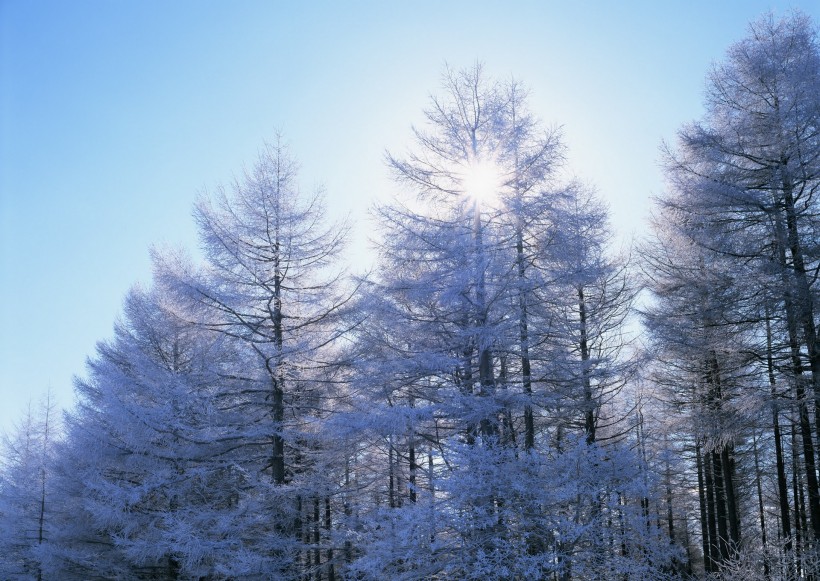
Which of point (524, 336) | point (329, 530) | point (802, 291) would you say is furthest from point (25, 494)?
point (802, 291)

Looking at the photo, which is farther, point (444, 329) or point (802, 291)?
point (444, 329)

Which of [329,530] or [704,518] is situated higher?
[329,530]

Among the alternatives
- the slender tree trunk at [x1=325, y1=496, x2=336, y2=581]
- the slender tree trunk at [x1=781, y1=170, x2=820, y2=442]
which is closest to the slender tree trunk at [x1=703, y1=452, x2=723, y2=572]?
the slender tree trunk at [x1=781, y1=170, x2=820, y2=442]

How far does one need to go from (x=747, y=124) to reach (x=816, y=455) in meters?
8.78

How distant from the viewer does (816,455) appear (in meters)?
15.4

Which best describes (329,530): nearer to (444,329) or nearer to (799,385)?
(444,329)

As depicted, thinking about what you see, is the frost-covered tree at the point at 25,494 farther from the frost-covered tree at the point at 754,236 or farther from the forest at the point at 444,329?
the frost-covered tree at the point at 754,236

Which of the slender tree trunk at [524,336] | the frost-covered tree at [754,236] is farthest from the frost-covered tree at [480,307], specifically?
the frost-covered tree at [754,236]

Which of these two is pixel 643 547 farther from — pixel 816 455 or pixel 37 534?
pixel 37 534

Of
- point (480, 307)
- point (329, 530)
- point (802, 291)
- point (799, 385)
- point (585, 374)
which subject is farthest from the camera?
point (585, 374)

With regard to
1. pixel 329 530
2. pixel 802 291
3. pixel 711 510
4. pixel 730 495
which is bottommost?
pixel 711 510

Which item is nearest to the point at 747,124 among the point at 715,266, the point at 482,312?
the point at 715,266

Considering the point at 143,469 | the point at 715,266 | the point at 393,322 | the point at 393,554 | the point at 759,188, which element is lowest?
the point at 393,554

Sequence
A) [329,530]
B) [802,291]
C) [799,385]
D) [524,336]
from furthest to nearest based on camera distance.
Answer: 1. [329,530]
2. [524,336]
3. [799,385]
4. [802,291]
